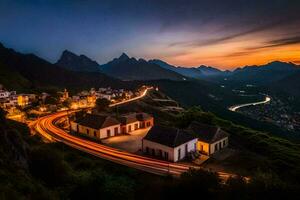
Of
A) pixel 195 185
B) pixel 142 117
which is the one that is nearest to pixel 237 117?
pixel 142 117

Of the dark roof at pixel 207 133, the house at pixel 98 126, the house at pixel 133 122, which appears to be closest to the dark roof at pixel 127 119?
the house at pixel 133 122

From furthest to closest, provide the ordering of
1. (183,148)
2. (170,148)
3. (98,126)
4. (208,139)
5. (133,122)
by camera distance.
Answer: (133,122) < (98,126) < (208,139) < (183,148) < (170,148)

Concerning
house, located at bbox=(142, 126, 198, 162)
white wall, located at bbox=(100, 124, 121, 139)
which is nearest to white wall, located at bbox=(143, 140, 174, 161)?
house, located at bbox=(142, 126, 198, 162)

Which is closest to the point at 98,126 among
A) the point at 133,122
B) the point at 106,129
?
the point at 106,129

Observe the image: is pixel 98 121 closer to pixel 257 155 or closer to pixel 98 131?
pixel 98 131

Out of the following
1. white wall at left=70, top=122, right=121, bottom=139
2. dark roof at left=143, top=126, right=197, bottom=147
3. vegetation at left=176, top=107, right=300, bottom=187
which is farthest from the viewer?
white wall at left=70, top=122, right=121, bottom=139

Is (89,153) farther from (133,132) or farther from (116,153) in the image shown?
(133,132)

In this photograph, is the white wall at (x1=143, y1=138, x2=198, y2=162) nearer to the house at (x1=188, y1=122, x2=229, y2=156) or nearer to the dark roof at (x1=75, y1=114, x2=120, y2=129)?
the house at (x1=188, y1=122, x2=229, y2=156)
